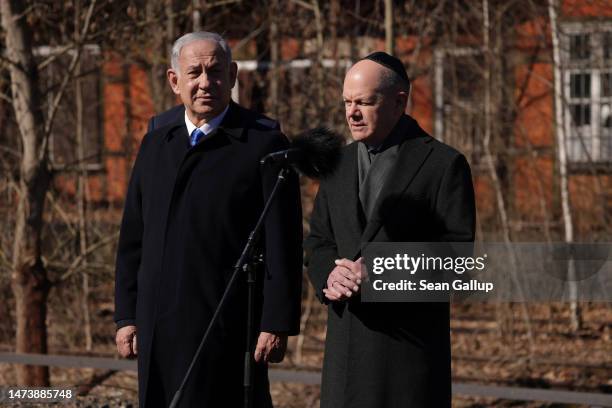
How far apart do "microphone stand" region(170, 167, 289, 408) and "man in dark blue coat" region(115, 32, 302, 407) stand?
9 centimetres

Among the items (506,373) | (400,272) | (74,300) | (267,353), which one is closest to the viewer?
(400,272)

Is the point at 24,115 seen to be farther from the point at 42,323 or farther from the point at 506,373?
the point at 506,373

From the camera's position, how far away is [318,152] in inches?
194

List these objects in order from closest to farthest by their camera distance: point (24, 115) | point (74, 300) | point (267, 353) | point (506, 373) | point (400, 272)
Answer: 1. point (400, 272)
2. point (267, 353)
3. point (24, 115)
4. point (506, 373)
5. point (74, 300)

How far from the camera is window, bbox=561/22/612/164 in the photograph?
1189 centimetres

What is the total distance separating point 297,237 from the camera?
530 cm

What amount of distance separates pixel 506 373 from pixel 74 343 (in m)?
4.02

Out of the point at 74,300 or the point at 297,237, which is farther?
the point at 74,300

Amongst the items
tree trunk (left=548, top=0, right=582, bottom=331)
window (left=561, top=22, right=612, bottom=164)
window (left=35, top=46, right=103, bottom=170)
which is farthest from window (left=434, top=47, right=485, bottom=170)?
window (left=35, top=46, right=103, bottom=170)

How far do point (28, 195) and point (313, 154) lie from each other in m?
5.31

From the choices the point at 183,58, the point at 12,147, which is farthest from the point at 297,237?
the point at 12,147

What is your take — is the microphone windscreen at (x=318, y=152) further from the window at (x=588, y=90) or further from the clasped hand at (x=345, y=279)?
the window at (x=588, y=90)

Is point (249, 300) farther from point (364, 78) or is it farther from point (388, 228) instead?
point (364, 78)

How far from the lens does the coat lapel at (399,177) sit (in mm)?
4812
